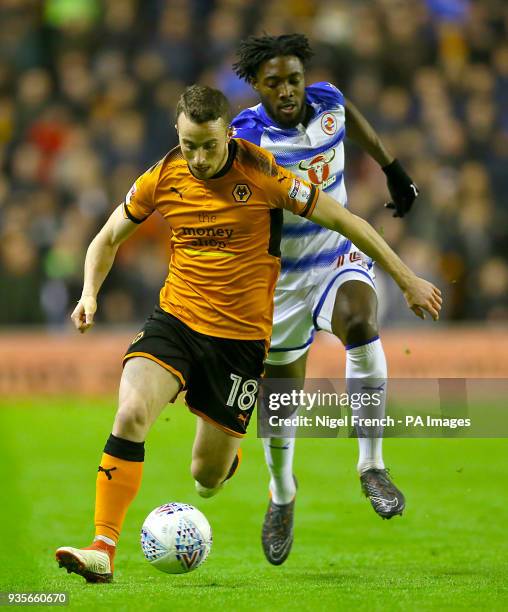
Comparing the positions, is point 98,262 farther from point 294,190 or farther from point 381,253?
point 381,253

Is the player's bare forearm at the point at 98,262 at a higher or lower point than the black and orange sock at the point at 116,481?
higher

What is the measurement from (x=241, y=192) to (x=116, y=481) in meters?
1.53

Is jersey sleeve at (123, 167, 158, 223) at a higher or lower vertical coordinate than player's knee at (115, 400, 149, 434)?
higher

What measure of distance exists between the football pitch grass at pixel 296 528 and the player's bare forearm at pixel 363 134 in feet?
7.58

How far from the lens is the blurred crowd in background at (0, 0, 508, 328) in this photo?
15188 millimetres

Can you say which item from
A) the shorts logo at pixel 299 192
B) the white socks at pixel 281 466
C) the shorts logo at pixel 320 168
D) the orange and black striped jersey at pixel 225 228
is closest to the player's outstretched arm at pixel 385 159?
the shorts logo at pixel 320 168

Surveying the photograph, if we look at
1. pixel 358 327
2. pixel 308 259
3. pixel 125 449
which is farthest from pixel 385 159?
pixel 125 449

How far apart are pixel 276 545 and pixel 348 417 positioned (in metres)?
0.84

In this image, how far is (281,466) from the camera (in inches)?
299

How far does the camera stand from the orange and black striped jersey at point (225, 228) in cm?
628

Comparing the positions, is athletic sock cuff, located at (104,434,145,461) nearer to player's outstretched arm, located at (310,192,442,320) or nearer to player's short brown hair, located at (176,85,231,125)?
player's outstretched arm, located at (310,192,442,320)

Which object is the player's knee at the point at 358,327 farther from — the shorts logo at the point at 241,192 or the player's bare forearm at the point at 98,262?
the player's bare forearm at the point at 98,262

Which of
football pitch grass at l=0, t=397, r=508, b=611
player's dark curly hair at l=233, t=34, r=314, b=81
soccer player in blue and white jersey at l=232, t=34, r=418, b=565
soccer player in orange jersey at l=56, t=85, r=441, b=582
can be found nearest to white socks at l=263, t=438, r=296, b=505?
soccer player in blue and white jersey at l=232, t=34, r=418, b=565

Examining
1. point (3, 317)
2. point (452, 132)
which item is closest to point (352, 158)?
point (452, 132)
